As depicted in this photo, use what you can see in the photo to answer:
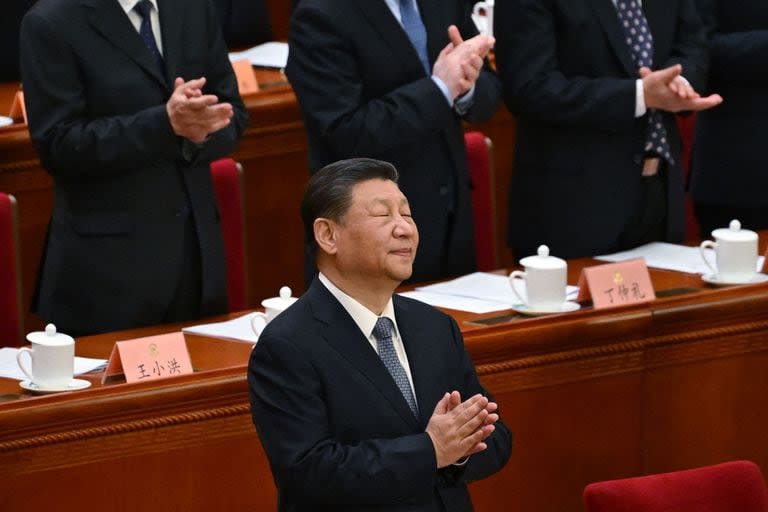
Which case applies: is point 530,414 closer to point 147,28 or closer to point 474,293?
point 474,293

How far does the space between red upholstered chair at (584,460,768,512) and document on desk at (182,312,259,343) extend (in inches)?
36.0

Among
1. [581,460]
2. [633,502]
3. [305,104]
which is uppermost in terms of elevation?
[305,104]

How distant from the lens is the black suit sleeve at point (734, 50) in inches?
165

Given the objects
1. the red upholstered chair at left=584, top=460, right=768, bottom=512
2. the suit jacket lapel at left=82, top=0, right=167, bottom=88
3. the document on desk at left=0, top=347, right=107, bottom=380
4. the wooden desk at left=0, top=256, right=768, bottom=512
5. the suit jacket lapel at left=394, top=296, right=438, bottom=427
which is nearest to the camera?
the suit jacket lapel at left=394, top=296, right=438, bottom=427

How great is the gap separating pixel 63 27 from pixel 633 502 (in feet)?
4.87

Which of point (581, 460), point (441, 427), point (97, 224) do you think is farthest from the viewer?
point (97, 224)

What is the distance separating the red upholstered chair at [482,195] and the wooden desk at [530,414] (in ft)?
1.98

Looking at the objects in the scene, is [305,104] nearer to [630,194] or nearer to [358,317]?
[630,194]

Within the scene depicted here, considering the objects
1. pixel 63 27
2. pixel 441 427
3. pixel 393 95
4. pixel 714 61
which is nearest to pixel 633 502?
pixel 441 427

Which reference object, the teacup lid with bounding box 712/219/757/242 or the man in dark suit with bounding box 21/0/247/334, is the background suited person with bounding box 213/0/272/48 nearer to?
the man in dark suit with bounding box 21/0/247/334

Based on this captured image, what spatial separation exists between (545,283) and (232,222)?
0.86 m

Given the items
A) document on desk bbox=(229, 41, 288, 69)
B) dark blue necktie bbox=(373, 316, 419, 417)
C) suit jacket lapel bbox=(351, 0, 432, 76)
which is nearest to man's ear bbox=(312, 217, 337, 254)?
dark blue necktie bbox=(373, 316, 419, 417)

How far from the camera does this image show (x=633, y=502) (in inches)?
106

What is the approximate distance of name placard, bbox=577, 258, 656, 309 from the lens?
3418 mm
